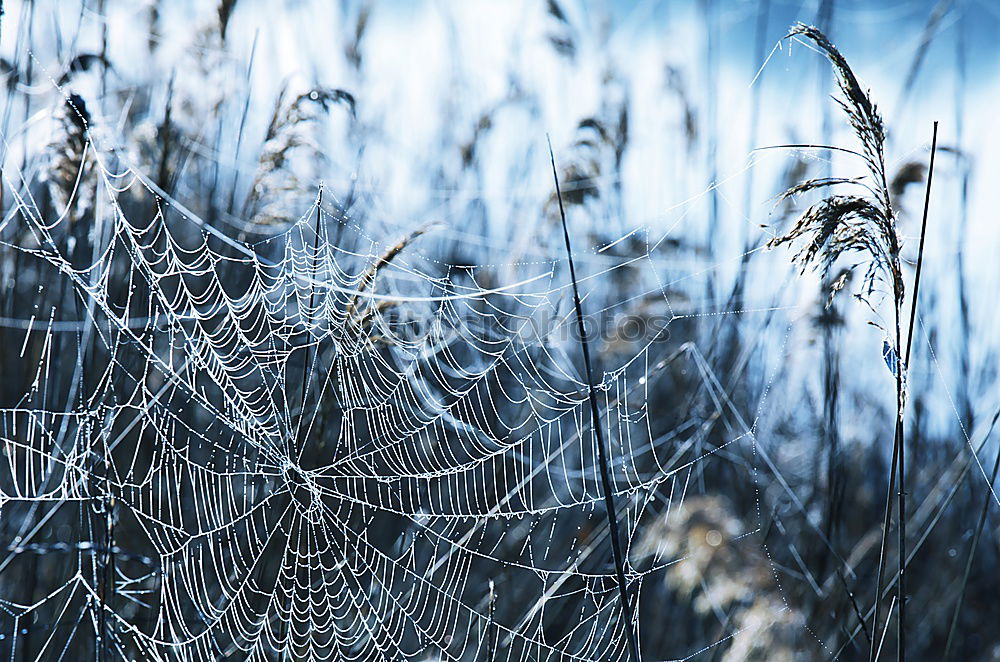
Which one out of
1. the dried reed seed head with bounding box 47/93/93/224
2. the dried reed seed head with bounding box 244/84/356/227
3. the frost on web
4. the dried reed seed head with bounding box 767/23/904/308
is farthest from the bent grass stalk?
the dried reed seed head with bounding box 47/93/93/224

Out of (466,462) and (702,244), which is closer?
(702,244)

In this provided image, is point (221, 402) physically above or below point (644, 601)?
above

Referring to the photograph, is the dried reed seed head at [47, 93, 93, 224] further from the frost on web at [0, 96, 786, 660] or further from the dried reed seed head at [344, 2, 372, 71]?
the dried reed seed head at [344, 2, 372, 71]

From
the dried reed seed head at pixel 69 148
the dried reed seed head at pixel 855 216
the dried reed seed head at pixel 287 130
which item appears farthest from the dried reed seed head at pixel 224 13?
the dried reed seed head at pixel 855 216

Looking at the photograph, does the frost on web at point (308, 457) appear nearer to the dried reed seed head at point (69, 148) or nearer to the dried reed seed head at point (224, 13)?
the dried reed seed head at point (69, 148)

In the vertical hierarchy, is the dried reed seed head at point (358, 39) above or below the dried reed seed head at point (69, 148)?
above

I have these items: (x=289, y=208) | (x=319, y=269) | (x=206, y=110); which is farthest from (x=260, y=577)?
(x=206, y=110)

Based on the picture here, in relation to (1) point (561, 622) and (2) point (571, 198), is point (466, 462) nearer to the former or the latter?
(1) point (561, 622)

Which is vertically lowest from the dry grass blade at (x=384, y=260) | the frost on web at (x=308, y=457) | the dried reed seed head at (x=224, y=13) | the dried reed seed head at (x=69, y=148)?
the frost on web at (x=308, y=457)
